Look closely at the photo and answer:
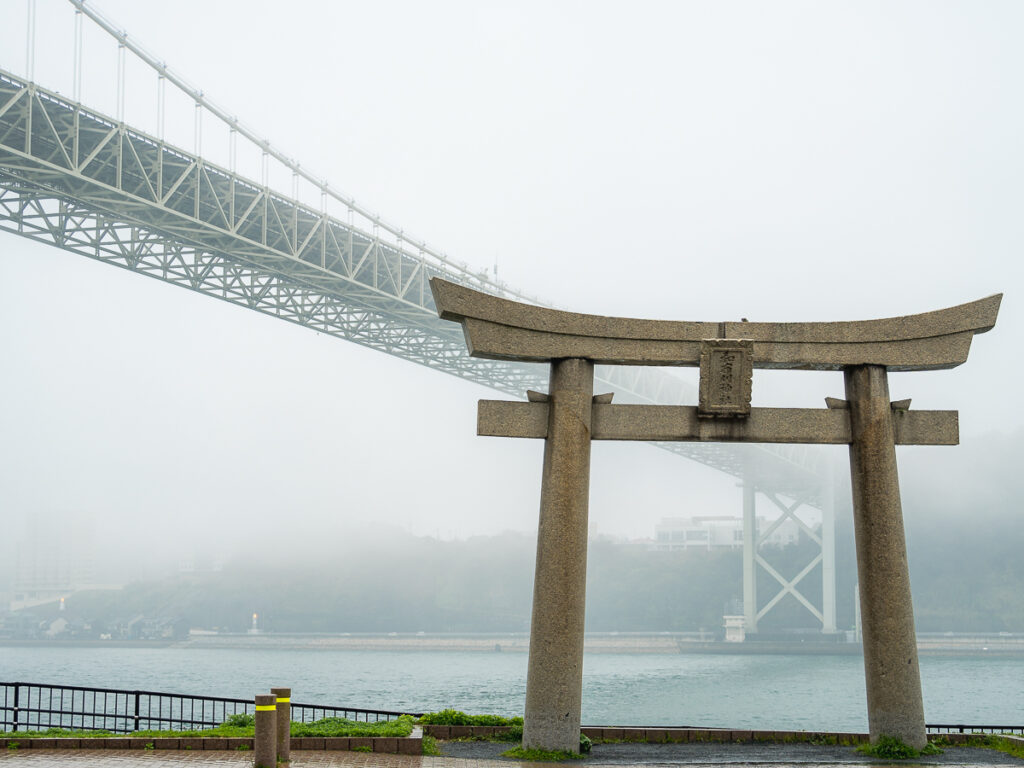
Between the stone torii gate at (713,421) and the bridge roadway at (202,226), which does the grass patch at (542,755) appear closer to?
the stone torii gate at (713,421)

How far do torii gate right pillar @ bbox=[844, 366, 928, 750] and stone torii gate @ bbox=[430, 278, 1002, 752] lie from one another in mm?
13

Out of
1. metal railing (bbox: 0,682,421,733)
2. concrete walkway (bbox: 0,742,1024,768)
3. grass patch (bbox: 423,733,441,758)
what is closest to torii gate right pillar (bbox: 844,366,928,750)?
concrete walkway (bbox: 0,742,1024,768)

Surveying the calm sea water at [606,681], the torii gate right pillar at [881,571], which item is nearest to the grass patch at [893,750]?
the torii gate right pillar at [881,571]

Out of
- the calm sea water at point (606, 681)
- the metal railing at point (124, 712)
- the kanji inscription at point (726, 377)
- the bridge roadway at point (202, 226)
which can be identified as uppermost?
the bridge roadway at point (202, 226)

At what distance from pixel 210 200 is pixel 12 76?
23.2ft

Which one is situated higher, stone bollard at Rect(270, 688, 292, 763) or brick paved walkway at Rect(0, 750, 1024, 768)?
stone bollard at Rect(270, 688, 292, 763)

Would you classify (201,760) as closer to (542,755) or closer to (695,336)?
(542,755)

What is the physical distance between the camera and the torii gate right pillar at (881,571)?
9.81 metres

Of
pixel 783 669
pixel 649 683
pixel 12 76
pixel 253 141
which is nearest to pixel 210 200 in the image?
pixel 253 141

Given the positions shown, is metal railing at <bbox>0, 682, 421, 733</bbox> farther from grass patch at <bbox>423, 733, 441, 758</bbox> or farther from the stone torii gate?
the stone torii gate

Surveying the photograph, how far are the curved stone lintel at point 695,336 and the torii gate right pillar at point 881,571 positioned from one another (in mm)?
340

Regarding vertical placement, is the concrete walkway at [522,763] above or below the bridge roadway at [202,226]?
below

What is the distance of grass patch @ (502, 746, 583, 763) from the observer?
919cm

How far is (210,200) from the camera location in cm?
2695
